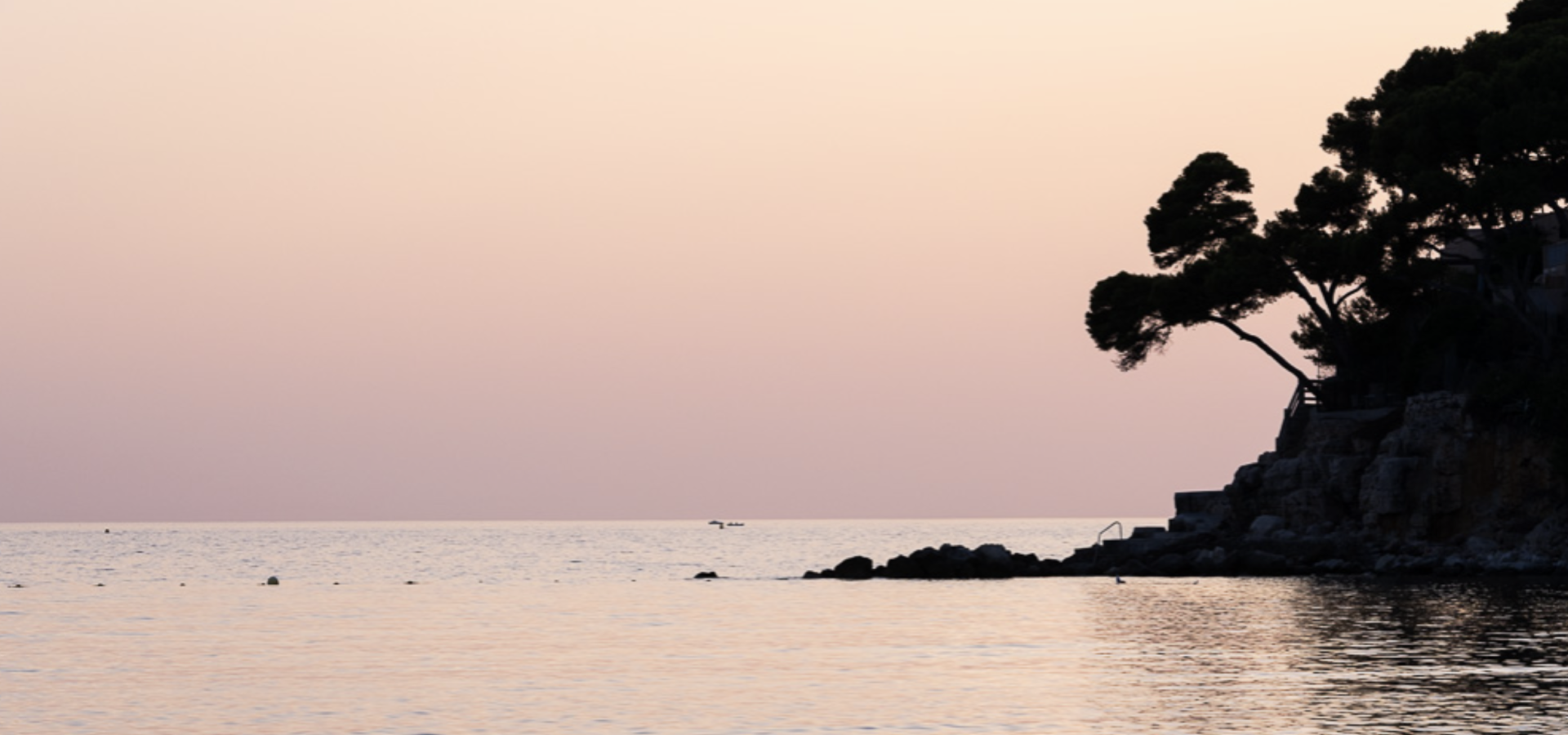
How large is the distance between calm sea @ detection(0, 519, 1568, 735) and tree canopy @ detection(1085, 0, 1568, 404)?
1440 centimetres

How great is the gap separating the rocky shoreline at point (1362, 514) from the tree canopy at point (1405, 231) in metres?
4.14

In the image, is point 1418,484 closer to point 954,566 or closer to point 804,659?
point 954,566

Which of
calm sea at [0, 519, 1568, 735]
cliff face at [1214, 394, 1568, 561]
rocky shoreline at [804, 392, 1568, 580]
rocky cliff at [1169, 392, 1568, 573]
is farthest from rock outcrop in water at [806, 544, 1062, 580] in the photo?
cliff face at [1214, 394, 1568, 561]

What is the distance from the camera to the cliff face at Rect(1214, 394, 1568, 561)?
77188 millimetres

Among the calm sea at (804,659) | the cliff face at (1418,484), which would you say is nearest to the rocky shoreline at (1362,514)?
the cliff face at (1418,484)

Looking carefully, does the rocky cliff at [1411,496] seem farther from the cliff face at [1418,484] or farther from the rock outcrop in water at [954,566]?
the rock outcrop in water at [954,566]

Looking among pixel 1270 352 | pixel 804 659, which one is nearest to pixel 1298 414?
pixel 1270 352

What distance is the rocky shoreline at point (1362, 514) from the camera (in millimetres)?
77312

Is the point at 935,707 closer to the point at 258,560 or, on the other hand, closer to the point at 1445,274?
the point at 1445,274

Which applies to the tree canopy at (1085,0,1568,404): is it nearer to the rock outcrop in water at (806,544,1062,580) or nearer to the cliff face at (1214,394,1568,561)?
the cliff face at (1214,394,1568,561)

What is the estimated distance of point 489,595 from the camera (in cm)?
8369

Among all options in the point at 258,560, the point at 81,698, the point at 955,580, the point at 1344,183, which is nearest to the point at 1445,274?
the point at 1344,183

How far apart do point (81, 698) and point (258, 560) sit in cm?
10672

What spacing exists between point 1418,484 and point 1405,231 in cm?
1108
